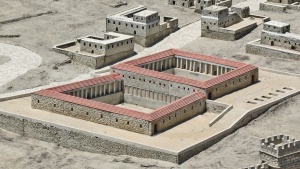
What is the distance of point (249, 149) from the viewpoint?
8181cm

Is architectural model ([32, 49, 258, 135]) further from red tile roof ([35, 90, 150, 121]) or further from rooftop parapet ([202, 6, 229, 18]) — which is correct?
rooftop parapet ([202, 6, 229, 18])

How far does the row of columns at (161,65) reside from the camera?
323 feet

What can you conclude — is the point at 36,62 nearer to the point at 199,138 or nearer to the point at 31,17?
the point at 31,17

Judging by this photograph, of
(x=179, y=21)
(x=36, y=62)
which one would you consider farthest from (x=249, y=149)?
(x=179, y=21)

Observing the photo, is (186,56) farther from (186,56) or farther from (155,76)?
(155,76)

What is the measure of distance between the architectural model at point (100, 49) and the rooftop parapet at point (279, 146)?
34655 mm

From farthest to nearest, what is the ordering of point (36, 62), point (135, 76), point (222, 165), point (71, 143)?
point (36, 62) → point (135, 76) → point (71, 143) → point (222, 165)

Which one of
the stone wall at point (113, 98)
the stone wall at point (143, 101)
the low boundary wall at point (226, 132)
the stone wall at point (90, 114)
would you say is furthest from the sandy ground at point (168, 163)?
the stone wall at point (143, 101)

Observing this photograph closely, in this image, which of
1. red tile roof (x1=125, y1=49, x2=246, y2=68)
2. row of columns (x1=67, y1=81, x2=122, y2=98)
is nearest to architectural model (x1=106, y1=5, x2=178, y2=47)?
red tile roof (x1=125, y1=49, x2=246, y2=68)

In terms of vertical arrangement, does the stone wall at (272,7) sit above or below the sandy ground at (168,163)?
above

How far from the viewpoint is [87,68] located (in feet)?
338

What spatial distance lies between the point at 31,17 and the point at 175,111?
1376 inches

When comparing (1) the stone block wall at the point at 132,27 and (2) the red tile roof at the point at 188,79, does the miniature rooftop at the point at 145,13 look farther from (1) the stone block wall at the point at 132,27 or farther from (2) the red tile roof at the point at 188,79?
(2) the red tile roof at the point at 188,79

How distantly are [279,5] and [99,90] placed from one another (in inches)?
1398
